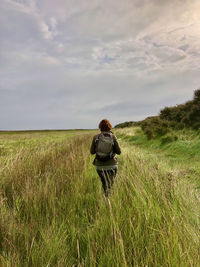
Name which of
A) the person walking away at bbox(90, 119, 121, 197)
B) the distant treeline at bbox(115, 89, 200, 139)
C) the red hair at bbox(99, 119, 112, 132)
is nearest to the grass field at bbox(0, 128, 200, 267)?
the person walking away at bbox(90, 119, 121, 197)

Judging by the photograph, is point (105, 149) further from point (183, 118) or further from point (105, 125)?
point (183, 118)

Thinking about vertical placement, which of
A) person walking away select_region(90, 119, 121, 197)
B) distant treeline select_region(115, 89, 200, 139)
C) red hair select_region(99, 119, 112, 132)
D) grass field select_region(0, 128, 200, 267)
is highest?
distant treeline select_region(115, 89, 200, 139)

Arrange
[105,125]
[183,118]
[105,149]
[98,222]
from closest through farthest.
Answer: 1. [98,222]
2. [105,149]
3. [105,125]
4. [183,118]

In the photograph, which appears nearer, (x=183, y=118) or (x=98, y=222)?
(x=98, y=222)

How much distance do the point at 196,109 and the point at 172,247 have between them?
15.6 meters

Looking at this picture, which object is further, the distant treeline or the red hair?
the distant treeline

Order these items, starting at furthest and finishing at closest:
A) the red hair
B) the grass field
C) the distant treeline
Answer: the distant treeline < the red hair < the grass field

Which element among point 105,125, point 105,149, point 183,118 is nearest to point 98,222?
point 105,149

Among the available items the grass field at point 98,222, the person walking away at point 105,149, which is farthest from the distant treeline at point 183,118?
the person walking away at point 105,149

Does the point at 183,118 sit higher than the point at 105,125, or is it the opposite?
the point at 183,118

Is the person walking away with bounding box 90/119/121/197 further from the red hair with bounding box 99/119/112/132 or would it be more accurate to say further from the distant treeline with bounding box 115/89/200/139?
the distant treeline with bounding box 115/89/200/139

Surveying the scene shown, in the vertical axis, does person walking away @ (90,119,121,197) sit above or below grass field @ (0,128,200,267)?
above

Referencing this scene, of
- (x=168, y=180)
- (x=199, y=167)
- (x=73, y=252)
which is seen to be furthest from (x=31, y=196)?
(x=199, y=167)

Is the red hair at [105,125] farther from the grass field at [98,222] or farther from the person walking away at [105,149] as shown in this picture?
the grass field at [98,222]
